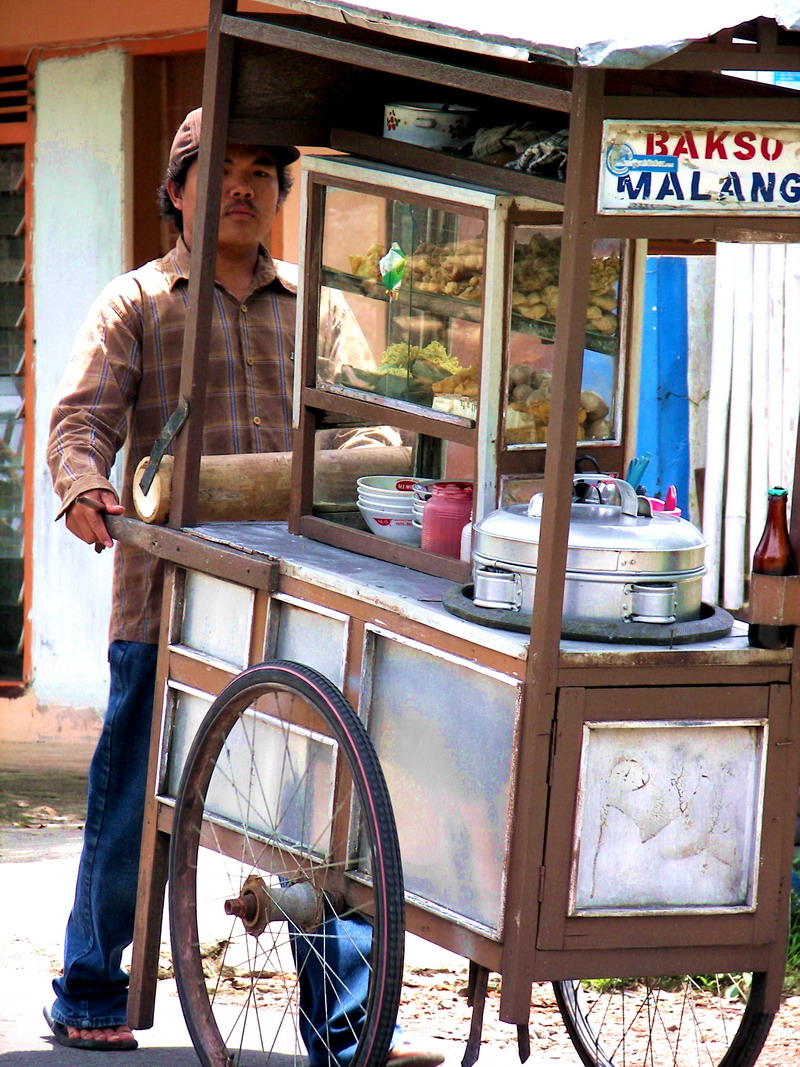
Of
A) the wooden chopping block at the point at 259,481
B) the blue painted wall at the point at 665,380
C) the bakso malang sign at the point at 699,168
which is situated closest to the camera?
the bakso malang sign at the point at 699,168

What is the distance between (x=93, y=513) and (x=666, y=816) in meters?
1.47

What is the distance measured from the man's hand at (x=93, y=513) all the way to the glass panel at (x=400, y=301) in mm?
535

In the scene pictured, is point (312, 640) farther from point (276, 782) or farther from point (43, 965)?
point (43, 965)

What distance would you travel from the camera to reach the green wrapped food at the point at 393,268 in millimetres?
3293

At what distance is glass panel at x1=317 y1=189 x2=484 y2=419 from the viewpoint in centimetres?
314

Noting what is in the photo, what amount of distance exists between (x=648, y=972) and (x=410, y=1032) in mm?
1351

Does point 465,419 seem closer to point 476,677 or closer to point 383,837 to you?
point 476,677

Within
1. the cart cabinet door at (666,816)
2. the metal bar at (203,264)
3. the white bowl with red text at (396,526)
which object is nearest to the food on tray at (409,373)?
the white bowl with red text at (396,526)

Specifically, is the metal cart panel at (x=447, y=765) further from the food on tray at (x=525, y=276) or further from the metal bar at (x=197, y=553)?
the food on tray at (x=525, y=276)

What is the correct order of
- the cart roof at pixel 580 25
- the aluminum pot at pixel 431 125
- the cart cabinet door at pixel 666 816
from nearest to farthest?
the cart roof at pixel 580 25
the cart cabinet door at pixel 666 816
the aluminum pot at pixel 431 125

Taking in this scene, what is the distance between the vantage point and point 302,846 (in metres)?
3.20

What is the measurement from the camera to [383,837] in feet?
8.91

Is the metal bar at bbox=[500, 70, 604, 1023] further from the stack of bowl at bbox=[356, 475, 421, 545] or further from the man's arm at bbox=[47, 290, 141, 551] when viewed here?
the man's arm at bbox=[47, 290, 141, 551]

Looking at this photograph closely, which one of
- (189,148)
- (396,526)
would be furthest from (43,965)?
(189,148)
